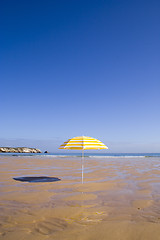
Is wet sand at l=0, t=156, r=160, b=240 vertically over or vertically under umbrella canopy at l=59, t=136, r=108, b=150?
under

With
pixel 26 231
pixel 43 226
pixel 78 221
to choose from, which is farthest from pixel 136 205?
pixel 26 231

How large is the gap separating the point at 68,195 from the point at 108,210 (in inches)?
63.2

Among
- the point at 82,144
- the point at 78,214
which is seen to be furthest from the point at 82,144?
the point at 78,214

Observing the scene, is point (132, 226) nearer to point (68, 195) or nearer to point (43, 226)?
point (43, 226)

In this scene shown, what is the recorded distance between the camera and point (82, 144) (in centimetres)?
635

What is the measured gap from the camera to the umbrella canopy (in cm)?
634

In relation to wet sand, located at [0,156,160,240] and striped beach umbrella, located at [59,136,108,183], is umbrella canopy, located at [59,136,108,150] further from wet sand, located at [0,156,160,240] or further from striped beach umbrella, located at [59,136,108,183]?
wet sand, located at [0,156,160,240]

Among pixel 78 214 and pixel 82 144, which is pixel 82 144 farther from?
pixel 78 214

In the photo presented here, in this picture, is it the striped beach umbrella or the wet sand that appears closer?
the wet sand

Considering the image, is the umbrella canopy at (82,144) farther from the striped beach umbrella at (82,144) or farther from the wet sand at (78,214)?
the wet sand at (78,214)

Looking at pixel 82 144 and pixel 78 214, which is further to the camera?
pixel 82 144

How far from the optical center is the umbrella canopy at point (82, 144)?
20.8ft

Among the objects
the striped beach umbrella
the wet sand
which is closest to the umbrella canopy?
the striped beach umbrella

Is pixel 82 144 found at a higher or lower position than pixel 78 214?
higher
